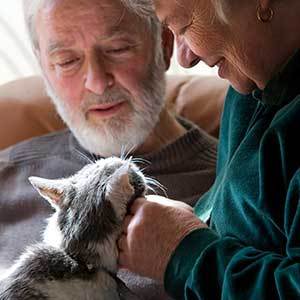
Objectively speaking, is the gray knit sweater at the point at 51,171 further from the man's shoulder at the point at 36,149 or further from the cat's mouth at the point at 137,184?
→ the cat's mouth at the point at 137,184

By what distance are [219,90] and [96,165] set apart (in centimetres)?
81

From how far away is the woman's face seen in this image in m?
1.01

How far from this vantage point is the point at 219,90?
2014mm

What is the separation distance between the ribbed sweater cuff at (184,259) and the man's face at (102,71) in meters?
0.60

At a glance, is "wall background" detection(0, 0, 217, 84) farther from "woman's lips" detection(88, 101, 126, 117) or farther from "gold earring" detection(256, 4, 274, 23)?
"gold earring" detection(256, 4, 274, 23)

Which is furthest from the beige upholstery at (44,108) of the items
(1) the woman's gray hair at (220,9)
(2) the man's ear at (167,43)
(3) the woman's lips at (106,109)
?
(1) the woman's gray hair at (220,9)

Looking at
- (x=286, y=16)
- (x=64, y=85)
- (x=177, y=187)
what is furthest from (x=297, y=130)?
(x=64, y=85)

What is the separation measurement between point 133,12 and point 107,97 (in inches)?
8.6

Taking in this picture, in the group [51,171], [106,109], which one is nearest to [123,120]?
[106,109]

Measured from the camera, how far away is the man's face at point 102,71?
4.95 feet

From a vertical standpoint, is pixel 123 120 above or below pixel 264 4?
below

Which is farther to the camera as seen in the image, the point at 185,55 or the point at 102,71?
the point at 102,71

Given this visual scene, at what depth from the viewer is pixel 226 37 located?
104 centimetres

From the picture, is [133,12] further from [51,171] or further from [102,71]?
[51,171]
